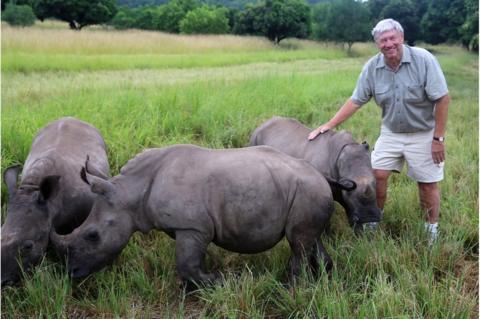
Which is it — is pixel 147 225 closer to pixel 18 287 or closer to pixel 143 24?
pixel 18 287

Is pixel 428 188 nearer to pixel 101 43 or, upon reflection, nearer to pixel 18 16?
pixel 101 43

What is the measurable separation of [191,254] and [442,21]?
47609 millimetres

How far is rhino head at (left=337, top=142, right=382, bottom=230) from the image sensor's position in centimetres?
425

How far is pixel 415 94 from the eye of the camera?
4.67m

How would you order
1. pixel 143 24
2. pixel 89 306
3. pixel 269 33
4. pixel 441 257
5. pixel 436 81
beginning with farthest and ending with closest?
pixel 143 24 → pixel 269 33 → pixel 436 81 → pixel 441 257 → pixel 89 306

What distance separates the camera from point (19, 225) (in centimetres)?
354

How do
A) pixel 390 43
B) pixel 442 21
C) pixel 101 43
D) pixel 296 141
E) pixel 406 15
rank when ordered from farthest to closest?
pixel 442 21
pixel 406 15
pixel 101 43
pixel 296 141
pixel 390 43

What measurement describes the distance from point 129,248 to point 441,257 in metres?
2.59

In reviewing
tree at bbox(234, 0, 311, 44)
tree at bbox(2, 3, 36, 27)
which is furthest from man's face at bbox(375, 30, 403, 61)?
tree at bbox(234, 0, 311, 44)

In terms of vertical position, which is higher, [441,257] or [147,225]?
[147,225]

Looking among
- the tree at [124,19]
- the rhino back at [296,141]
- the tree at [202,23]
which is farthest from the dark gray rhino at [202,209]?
the tree at [124,19]

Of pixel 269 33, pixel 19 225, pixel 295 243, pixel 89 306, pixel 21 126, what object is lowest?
pixel 89 306

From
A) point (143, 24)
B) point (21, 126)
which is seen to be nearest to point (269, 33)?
point (143, 24)

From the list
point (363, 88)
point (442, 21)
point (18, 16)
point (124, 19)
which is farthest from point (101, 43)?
point (124, 19)
